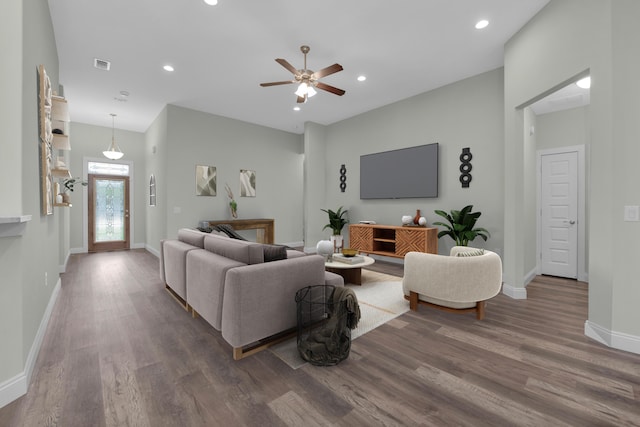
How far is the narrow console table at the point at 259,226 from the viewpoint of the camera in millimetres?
5922

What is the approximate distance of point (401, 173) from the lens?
513 cm

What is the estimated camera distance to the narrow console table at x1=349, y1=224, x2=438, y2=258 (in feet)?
14.5

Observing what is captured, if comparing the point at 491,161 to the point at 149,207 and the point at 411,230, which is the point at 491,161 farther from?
the point at 149,207

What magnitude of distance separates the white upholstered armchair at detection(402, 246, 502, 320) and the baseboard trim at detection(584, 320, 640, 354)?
0.72 metres

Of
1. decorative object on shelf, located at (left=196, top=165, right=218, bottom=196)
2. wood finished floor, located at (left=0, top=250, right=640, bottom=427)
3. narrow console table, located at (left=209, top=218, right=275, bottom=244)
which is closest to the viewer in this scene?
wood finished floor, located at (left=0, top=250, right=640, bottom=427)

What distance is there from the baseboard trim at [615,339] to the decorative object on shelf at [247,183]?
5900 mm

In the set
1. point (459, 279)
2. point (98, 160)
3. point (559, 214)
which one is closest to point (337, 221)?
point (459, 279)

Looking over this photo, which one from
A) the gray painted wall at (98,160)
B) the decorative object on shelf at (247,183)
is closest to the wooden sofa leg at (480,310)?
the decorative object on shelf at (247,183)

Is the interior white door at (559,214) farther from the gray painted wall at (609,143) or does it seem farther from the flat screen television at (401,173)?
the gray painted wall at (609,143)

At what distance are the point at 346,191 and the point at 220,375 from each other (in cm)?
489

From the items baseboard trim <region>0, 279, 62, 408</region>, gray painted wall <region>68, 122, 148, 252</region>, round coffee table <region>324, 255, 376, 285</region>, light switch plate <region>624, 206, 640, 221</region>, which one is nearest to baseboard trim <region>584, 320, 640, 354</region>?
light switch plate <region>624, 206, 640, 221</region>

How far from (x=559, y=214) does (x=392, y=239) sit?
2607mm

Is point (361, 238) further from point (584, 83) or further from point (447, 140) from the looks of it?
point (584, 83)

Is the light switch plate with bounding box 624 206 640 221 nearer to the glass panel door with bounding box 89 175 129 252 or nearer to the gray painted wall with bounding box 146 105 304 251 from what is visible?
the gray painted wall with bounding box 146 105 304 251
